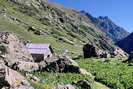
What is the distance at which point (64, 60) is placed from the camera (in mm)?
50500

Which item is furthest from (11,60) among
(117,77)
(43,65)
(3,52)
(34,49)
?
(34,49)

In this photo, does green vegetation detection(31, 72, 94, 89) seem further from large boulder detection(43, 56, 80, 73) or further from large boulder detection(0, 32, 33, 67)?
Result: large boulder detection(0, 32, 33, 67)

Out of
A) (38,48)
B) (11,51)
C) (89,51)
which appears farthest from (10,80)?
(89,51)

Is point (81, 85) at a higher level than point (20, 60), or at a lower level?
lower

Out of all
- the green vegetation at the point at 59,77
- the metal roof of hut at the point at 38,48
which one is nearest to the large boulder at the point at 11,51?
the green vegetation at the point at 59,77

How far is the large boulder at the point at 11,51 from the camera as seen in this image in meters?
41.4

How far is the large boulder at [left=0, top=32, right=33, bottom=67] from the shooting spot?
41.4 m

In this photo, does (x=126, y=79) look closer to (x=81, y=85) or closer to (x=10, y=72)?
(x=81, y=85)

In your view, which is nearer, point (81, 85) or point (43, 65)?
point (81, 85)

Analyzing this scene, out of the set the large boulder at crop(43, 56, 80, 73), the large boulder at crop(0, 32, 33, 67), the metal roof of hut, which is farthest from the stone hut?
the large boulder at crop(0, 32, 33, 67)

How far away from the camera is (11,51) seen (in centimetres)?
4312

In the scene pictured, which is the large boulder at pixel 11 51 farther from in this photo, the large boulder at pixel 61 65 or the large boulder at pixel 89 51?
the large boulder at pixel 89 51

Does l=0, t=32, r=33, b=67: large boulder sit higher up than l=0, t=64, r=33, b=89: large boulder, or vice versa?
l=0, t=32, r=33, b=67: large boulder

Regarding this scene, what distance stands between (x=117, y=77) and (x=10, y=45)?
Answer: 62.7ft
